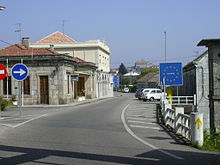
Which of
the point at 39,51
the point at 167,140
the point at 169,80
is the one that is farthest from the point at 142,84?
the point at 167,140

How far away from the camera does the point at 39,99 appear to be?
36719 millimetres

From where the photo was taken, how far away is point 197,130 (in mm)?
10148

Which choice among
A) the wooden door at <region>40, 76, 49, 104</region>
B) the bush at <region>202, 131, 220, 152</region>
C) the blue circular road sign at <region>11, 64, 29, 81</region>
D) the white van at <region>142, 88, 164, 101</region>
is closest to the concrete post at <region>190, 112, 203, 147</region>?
the bush at <region>202, 131, 220, 152</region>

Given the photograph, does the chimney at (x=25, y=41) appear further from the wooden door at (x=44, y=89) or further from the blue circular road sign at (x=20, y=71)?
the blue circular road sign at (x=20, y=71)

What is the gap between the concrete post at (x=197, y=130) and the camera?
10102mm

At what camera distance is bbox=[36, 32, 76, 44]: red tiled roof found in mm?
74794

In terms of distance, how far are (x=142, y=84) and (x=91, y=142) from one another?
322 ft

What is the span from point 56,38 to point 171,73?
163ft

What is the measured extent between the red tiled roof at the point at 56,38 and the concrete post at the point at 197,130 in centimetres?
6588

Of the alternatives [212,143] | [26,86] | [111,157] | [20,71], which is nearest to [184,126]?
[212,143]

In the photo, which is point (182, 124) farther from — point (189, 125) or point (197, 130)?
point (197, 130)

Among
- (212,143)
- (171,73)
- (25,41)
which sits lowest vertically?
(212,143)

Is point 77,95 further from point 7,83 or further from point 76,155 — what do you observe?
→ point 76,155

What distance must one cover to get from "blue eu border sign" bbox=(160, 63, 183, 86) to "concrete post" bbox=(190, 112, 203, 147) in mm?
19008
